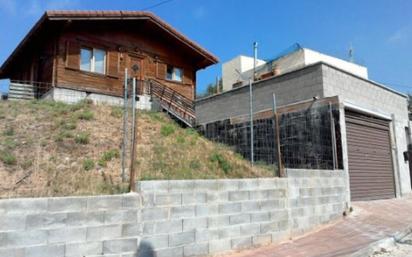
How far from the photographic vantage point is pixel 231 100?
14.4 meters

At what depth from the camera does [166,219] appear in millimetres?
5785

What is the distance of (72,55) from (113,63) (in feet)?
6.48

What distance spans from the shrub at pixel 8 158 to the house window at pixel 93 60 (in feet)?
31.1

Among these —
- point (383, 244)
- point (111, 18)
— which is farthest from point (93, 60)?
point (383, 244)

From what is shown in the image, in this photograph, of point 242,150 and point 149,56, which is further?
point 149,56

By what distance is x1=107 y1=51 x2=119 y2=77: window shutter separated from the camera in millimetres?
17281

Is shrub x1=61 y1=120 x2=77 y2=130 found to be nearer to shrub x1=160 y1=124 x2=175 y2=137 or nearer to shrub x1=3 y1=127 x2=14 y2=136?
shrub x1=3 y1=127 x2=14 y2=136

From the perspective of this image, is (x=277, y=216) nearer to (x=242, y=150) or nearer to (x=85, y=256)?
(x=85, y=256)

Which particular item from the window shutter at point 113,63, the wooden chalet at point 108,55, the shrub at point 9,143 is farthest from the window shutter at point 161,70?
the shrub at point 9,143

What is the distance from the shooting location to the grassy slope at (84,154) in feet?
20.7

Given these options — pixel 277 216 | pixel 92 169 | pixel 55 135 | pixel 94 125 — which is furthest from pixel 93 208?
pixel 94 125

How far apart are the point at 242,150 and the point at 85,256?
793cm

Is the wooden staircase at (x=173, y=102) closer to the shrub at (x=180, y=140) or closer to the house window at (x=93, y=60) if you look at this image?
the house window at (x=93, y=60)

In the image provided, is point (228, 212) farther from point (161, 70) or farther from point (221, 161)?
point (161, 70)
